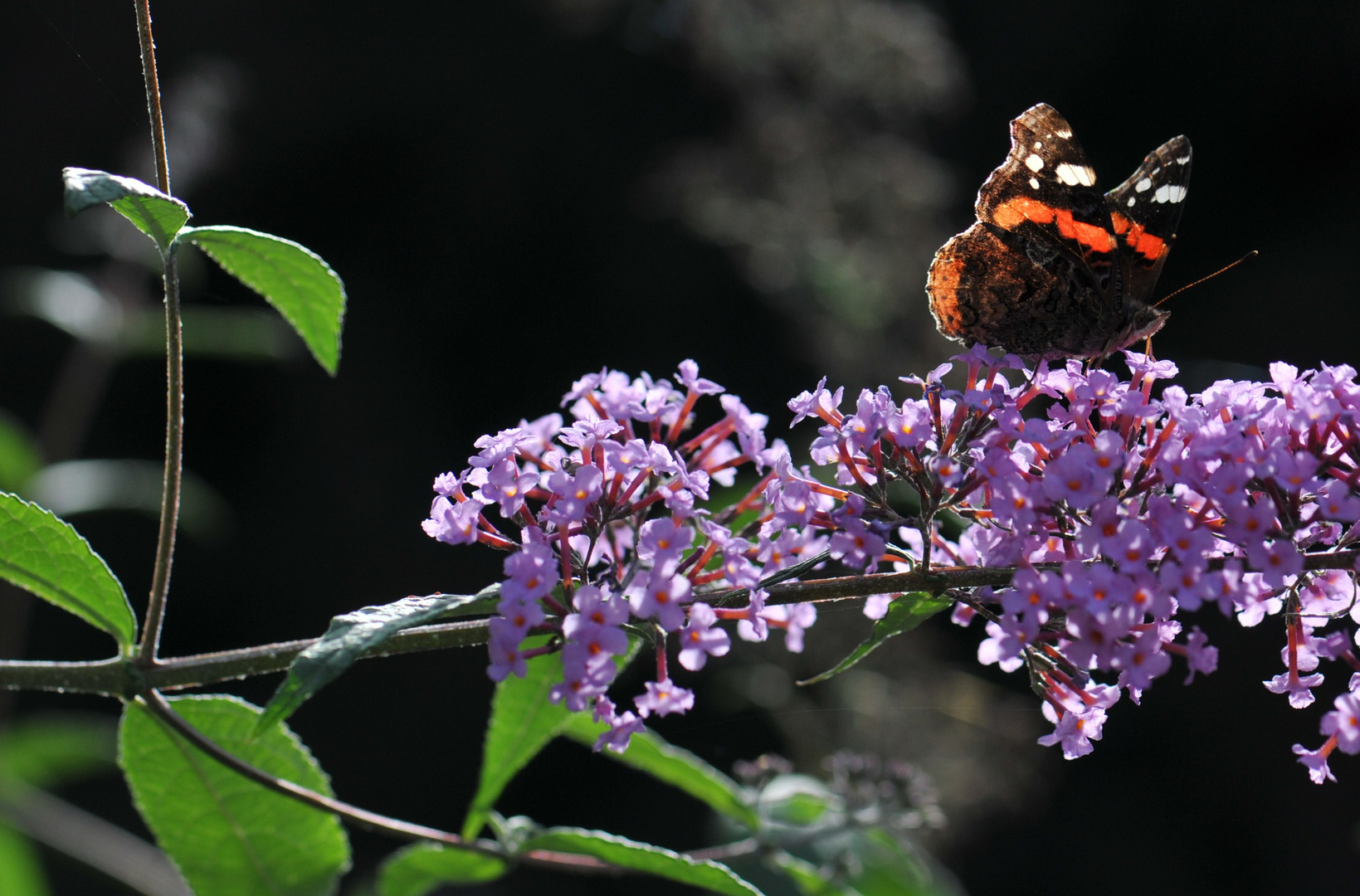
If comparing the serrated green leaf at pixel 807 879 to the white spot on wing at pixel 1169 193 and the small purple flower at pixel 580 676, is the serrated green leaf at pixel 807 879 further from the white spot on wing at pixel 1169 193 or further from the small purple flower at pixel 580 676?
the white spot on wing at pixel 1169 193

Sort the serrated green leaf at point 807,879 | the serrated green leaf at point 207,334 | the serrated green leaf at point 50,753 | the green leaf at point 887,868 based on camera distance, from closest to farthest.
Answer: the serrated green leaf at point 807,879 → the green leaf at point 887,868 → the serrated green leaf at point 50,753 → the serrated green leaf at point 207,334

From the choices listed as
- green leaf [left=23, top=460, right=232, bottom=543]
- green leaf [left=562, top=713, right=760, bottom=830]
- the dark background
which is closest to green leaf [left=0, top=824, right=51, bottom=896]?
green leaf [left=23, top=460, right=232, bottom=543]

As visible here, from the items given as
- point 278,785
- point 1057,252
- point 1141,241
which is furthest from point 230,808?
point 1141,241

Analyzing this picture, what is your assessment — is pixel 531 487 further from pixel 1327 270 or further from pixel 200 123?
pixel 1327 270

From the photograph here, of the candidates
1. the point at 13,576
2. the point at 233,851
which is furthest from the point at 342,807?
the point at 13,576

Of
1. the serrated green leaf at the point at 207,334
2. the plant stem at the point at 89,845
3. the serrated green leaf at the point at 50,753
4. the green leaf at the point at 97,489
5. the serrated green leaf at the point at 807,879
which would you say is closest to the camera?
the serrated green leaf at the point at 807,879

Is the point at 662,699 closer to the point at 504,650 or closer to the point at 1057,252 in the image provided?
the point at 504,650

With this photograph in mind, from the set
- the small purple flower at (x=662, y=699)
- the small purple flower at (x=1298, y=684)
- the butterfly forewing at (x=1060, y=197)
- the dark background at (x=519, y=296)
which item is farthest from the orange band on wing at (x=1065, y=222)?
the dark background at (x=519, y=296)

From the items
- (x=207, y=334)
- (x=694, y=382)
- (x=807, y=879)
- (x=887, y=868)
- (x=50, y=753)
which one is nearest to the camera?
(x=694, y=382)
